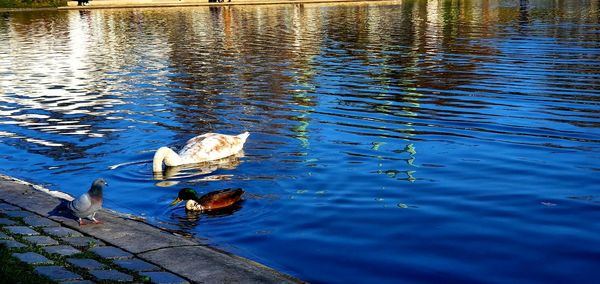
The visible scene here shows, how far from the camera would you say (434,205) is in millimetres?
11758

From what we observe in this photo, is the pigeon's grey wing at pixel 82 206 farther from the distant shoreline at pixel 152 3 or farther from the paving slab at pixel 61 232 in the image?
the distant shoreline at pixel 152 3

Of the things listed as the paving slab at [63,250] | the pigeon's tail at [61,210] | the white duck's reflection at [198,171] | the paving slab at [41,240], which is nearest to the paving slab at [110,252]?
the paving slab at [63,250]

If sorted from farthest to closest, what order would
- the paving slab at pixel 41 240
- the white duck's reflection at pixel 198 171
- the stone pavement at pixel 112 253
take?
the white duck's reflection at pixel 198 171 → the paving slab at pixel 41 240 → the stone pavement at pixel 112 253

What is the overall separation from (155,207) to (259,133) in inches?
218

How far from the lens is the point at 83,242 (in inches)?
354

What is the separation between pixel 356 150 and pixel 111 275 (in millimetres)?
8289

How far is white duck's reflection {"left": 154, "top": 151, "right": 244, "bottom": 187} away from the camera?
13789 mm

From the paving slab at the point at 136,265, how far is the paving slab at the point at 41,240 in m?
1.06

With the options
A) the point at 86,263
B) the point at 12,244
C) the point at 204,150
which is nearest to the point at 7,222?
the point at 12,244

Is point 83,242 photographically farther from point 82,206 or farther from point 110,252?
point 82,206

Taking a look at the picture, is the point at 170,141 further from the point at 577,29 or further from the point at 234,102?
the point at 577,29

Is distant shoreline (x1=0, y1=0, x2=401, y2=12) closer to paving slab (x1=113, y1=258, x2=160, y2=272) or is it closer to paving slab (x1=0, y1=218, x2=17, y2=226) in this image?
paving slab (x1=0, y1=218, x2=17, y2=226)

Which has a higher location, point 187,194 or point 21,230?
point 21,230

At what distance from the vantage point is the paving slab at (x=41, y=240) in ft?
28.8
